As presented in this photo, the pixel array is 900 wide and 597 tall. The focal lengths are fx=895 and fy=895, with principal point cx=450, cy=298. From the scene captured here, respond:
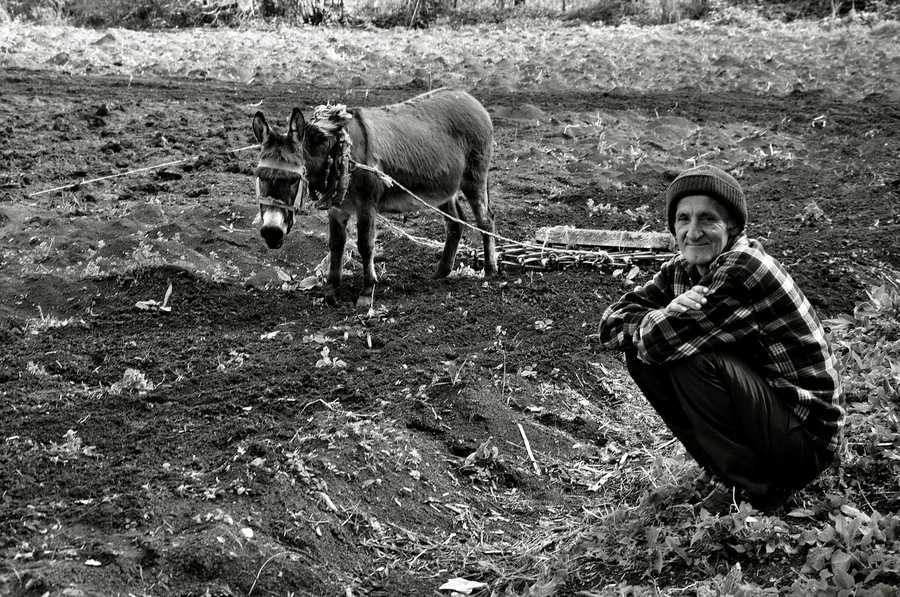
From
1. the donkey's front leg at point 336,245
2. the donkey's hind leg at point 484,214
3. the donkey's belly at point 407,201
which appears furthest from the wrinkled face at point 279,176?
the donkey's hind leg at point 484,214

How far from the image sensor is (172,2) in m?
17.3

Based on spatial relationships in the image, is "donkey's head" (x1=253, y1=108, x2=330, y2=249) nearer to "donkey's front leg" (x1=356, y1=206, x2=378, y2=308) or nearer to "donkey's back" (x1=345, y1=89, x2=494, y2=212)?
"donkey's back" (x1=345, y1=89, x2=494, y2=212)

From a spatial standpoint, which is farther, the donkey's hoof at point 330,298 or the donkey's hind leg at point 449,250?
the donkey's hind leg at point 449,250

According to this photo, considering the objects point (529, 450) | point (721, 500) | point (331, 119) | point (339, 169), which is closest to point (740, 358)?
point (721, 500)

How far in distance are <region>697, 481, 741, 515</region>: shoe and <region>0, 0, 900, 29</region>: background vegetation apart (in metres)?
15.2

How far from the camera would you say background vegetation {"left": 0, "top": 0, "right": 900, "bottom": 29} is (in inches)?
671

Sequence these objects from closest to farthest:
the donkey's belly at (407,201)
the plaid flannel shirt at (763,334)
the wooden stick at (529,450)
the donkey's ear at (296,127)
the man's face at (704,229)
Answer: the plaid flannel shirt at (763,334) → the man's face at (704,229) → the wooden stick at (529,450) → the donkey's ear at (296,127) → the donkey's belly at (407,201)

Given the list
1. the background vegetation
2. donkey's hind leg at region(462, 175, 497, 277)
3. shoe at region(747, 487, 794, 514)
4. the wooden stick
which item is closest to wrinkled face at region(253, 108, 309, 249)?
donkey's hind leg at region(462, 175, 497, 277)

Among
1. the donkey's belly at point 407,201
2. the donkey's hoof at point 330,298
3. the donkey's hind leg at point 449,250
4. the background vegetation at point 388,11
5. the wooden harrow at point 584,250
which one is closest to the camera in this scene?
the donkey's hoof at point 330,298

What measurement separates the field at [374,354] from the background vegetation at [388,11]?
419cm

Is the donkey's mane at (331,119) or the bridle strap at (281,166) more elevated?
the donkey's mane at (331,119)

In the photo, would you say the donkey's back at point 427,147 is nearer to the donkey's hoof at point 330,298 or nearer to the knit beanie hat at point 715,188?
the donkey's hoof at point 330,298

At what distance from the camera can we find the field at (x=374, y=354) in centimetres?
376

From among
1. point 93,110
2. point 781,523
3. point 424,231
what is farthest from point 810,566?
point 93,110
